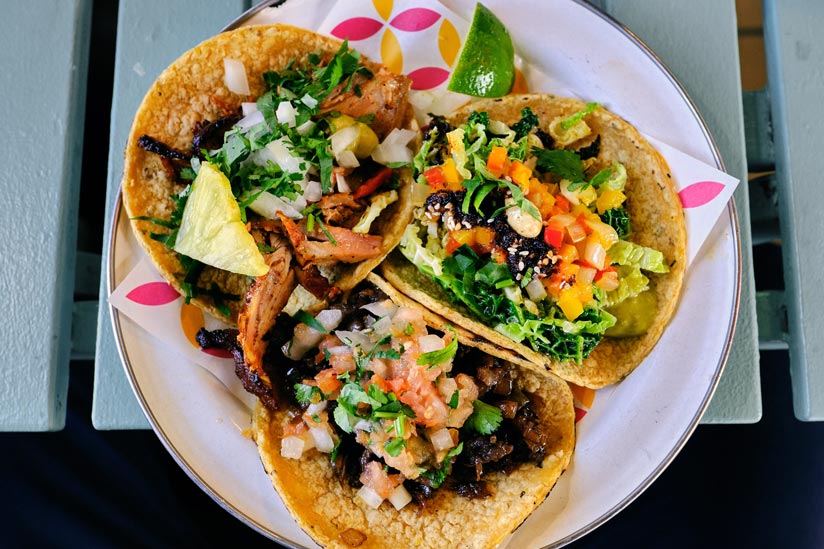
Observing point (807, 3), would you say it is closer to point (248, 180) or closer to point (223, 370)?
point (248, 180)

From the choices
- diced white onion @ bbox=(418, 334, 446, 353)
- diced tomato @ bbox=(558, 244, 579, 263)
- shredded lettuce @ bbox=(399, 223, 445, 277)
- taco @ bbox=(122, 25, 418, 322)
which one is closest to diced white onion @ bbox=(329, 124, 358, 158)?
taco @ bbox=(122, 25, 418, 322)

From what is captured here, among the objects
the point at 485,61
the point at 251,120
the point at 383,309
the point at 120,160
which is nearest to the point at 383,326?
the point at 383,309

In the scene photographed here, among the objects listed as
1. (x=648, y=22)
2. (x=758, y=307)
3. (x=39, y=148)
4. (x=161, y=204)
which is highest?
(x=648, y=22)

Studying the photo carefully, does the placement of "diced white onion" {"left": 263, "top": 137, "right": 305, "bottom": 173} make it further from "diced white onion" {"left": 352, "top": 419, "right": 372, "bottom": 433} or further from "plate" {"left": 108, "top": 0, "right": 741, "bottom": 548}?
"diced white onion" {"left": 352, "top": 419, "right": 372, "bottom": 433}

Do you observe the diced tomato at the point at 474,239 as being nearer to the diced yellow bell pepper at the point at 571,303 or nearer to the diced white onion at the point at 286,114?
the diced yellow bell pepper at the point at 571,303

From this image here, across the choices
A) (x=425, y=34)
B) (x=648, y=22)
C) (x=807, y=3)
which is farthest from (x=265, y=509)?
(x=807, y=3)

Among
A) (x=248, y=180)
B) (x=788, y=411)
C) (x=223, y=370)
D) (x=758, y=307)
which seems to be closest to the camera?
(x=248, y=180)

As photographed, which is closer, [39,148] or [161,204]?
[161,204]

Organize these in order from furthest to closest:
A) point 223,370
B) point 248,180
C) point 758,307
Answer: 1. point 758,307
2. point 223,370
3. point 248,180
